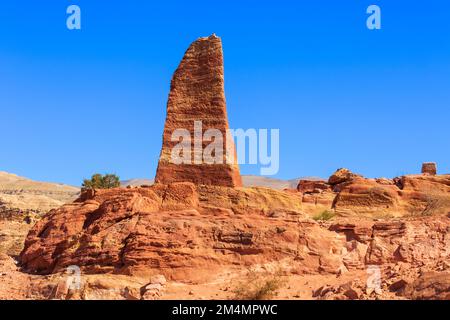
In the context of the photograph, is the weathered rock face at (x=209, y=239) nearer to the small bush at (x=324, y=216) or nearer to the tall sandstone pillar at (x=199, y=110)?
the tall sandstone pillar at (x=199, y=110)

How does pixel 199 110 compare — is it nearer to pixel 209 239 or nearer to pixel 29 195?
pixel 209 239

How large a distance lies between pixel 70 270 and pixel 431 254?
32.3 ft

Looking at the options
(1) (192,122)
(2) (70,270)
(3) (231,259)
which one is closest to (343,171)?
(1) (192,122)

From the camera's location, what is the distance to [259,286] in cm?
1744

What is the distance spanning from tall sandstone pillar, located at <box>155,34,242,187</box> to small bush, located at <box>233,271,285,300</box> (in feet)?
13.9

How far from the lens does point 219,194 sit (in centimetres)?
2161

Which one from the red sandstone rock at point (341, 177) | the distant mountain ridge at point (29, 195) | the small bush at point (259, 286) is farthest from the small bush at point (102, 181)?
the small bush at point (259, 286)

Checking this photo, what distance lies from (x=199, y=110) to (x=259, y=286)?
7.17m

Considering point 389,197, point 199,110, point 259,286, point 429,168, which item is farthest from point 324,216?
point 429,168

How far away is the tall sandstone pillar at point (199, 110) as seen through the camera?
2206 cm

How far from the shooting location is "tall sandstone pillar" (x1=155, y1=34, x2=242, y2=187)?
22062 millimetres

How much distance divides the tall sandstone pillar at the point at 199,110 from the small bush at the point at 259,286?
4239 mm
